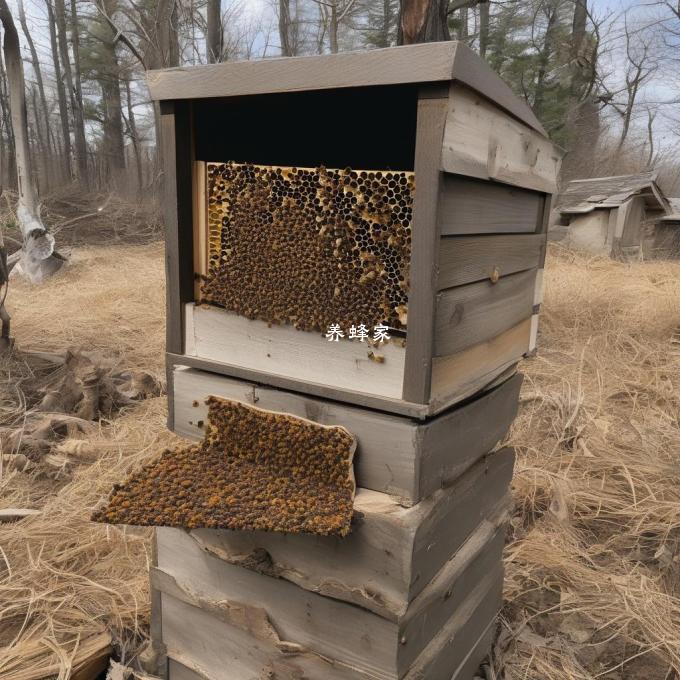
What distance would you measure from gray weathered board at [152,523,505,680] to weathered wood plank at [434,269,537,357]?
0.67m

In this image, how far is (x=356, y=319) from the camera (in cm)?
139

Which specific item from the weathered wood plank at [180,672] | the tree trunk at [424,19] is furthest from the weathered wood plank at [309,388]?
the tree trunk at [424,19]

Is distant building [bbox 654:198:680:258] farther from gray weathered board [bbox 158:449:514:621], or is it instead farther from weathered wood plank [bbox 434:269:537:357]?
gray weathered board [bbox 158:449:514:621]

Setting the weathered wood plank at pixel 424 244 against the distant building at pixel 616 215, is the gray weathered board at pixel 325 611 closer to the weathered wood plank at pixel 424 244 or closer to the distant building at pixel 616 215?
the weathered wood plank at pixel 424 244

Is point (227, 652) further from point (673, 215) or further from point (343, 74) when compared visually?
point (673, 215)

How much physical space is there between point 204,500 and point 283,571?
0.31m

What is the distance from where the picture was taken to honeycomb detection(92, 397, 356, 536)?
1.30 m

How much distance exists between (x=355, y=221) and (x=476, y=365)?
52 cm

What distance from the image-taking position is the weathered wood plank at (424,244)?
1.16 meters

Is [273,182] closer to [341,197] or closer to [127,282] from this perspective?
[341,197]

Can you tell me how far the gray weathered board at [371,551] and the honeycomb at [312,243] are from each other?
46cm

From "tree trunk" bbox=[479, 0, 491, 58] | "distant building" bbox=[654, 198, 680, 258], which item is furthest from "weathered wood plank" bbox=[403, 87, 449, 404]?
"tree trunk" bbox=[479, 0, 491, 58]

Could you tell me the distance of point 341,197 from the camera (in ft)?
4.44

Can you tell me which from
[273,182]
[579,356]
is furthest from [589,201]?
[273,182]
